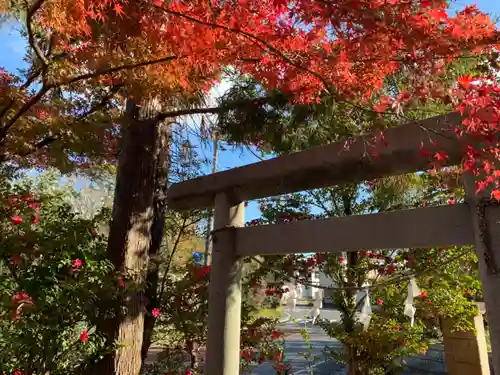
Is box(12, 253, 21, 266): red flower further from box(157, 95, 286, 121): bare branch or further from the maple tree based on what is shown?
box(157, 95, 286, 121): bare branch

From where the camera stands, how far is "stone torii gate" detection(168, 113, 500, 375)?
1.73 m

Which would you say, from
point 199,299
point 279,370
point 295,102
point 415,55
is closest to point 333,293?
point 279,370

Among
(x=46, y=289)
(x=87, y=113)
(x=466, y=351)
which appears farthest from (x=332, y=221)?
(x=466, y=351)

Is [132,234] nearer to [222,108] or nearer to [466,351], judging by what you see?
[222,108]

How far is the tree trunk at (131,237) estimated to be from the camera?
3031mm

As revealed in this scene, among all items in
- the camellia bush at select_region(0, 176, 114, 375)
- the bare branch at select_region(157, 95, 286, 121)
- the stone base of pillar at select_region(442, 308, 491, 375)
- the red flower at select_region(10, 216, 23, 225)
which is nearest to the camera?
the camellia bush at select_region(0, 176, 114, 375)

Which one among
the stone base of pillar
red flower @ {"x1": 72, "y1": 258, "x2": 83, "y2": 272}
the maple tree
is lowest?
the stone base of pillar

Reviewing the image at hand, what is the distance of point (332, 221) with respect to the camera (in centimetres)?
231

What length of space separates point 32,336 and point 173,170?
8.29 feet

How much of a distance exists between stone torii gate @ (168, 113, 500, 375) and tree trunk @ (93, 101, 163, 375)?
33 centimetres

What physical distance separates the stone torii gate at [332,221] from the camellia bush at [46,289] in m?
0.91

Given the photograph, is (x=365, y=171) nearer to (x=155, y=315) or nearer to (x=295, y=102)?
(x=295, y=102)

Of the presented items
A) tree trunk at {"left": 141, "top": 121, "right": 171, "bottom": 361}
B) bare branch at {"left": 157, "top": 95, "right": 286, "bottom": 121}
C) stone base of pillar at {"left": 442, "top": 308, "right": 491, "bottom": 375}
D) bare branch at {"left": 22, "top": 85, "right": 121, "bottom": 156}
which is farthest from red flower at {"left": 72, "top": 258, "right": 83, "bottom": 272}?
stone base of pillar at {"left": 442, "top": 308, "right": 491, "bottom": 375}

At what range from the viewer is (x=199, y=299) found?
4.35m
